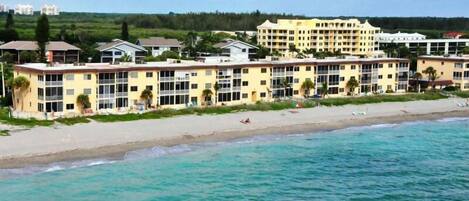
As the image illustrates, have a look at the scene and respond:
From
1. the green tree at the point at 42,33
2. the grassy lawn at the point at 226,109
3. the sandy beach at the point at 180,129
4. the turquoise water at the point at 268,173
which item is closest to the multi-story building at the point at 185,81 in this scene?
the grassy lawn at the point at 226,109

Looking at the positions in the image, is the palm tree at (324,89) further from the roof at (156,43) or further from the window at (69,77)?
the roof at (156,43)

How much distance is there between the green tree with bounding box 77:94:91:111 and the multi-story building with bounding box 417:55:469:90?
132 feet

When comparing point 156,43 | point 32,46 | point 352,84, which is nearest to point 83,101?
point 352,84

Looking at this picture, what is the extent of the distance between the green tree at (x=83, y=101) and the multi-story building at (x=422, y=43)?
78383 mm

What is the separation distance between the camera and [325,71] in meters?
65.9

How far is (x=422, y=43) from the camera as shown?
12700 cm

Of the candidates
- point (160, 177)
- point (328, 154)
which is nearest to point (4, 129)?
point (160, 177)

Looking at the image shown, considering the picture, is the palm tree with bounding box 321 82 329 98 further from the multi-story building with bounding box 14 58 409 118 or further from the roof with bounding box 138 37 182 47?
the roof with bounding box 138 37 182 47

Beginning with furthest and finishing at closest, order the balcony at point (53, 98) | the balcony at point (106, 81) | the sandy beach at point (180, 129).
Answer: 1. the balcony at point (106, 81)
2. the balcony at point (53, 98)
3. the sandy beach at point (180, 129)

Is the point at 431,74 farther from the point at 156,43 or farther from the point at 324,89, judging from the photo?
the point at 156,43

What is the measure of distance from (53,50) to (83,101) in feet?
124

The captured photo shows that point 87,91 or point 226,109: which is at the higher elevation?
point 87,91

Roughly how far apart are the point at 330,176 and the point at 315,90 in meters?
28.7

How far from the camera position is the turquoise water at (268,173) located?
33.1m
